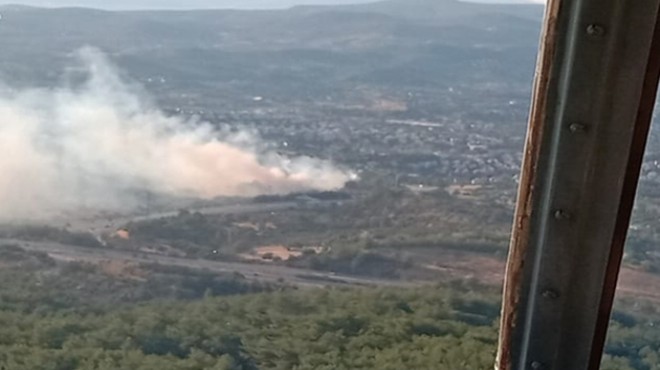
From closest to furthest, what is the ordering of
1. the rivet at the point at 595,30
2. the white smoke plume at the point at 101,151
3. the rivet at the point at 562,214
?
the rivet at the point at 595,30
the rivet at the point at 562,214
the white smoke plume at the point at 101,151

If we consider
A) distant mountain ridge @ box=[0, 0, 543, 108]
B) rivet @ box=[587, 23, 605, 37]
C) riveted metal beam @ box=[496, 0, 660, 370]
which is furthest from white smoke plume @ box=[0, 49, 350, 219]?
rivet @ box=[587, 23, 605, 37]

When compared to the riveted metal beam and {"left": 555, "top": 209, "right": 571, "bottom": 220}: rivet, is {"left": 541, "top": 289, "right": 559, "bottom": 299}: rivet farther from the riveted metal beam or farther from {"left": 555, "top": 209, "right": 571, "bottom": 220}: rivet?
{"left": 555, "top": 209, "right": 571, "bottom": 220}: rivet

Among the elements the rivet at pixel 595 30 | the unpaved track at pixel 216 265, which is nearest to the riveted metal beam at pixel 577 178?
the rivet at pixel 595 30

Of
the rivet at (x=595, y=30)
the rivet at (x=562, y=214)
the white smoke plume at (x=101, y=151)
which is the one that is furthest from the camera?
the white smoke plume at (x=101, y=151)

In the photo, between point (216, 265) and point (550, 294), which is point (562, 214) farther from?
point (216, 265)

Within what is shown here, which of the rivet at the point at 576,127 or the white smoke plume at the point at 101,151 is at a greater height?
the rivet at the point at 576,127

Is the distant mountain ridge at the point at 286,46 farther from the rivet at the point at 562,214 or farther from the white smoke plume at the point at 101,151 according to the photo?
the rivet at the point at 562,214

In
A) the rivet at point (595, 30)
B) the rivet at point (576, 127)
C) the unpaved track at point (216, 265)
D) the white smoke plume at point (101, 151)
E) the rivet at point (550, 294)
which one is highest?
the rivet at point (595, 30)

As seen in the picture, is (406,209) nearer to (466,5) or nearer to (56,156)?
(466,5)
